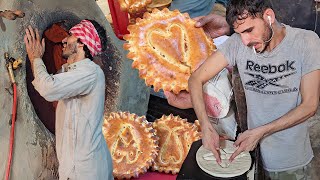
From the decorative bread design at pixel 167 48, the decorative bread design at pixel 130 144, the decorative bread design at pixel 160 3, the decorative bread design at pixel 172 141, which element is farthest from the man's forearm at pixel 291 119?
the decorative bread design at pixel 160 3

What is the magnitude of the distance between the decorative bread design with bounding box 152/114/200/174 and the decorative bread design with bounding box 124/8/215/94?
0.41 meters

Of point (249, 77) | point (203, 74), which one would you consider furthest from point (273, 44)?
point (203, 74)

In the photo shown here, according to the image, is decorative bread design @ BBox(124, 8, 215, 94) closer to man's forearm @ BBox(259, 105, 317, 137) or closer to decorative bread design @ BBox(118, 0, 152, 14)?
decorative bread design @ BBox(118, 0, 152, 14)

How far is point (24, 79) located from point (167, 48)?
3.39ft

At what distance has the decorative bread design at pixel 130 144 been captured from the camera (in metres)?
3.79

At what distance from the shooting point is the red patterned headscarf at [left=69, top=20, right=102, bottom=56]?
2.95 m

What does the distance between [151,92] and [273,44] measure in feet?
4.20

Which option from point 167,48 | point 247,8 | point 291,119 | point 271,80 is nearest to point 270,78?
point 271,80

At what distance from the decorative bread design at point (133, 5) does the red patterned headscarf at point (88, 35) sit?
1.89 feet

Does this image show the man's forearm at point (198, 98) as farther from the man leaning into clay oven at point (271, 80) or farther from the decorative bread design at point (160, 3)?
the decorative bread design at point (160, 3)

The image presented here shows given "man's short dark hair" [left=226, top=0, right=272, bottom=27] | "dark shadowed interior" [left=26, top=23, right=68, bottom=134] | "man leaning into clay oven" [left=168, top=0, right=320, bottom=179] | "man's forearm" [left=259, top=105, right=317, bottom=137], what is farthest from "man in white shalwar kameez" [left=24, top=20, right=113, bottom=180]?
"man's forearm" [left=259, top=105, right=317, bottom=137]

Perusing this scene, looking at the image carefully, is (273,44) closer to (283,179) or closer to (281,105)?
(281,105)

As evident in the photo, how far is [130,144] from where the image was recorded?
152 inches

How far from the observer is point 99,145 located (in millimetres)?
3100
